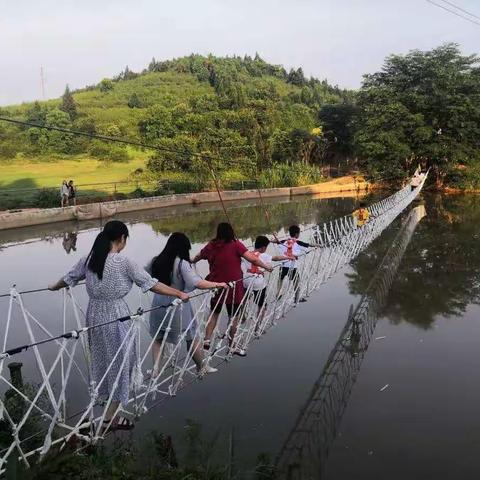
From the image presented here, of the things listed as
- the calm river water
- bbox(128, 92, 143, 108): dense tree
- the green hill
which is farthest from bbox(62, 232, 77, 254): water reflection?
bbox(128, 92, 143, 108): dense tree

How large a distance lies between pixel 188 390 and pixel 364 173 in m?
25.4

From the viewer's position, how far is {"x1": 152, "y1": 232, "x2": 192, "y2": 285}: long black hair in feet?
11.8

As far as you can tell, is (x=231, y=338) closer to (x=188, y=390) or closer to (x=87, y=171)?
(x=188, y=390)

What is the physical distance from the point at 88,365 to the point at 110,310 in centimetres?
44

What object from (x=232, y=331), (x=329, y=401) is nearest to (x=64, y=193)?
(x=232, y=331)

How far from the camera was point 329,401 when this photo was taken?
4.66 m

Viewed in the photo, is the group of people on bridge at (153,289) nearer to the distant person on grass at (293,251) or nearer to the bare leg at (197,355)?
the bare leg at (197,355)

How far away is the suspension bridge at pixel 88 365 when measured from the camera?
2.83m

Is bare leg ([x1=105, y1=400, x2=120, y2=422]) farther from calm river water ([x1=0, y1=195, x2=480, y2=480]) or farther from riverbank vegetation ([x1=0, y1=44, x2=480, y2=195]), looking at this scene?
riverbank vegetation ([x1=0, y1=44, x2=480, y2=195])

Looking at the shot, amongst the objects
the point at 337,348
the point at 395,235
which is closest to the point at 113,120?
the point at 395,235

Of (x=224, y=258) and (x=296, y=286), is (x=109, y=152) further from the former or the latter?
(x=224, y=258)

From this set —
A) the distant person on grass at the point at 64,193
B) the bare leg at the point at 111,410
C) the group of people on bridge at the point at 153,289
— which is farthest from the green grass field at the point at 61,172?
the bare leg at the point at 111,410

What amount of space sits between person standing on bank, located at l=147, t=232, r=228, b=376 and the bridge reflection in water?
856 millimetres

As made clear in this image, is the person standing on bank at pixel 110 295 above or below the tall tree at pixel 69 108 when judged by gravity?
below
